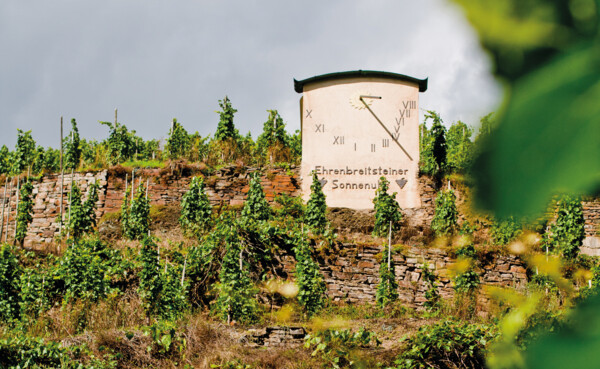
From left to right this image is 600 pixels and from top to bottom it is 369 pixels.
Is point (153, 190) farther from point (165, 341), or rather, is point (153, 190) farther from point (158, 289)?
point (165, 341)

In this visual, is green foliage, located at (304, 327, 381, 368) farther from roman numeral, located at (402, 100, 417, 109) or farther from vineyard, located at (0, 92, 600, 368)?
roman numeral, located at (402, 100, 417, 109)

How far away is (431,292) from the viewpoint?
11.5 meters

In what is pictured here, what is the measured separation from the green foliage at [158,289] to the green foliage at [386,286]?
12.0ft

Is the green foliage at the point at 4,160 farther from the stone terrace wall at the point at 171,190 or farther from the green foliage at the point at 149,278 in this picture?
the green foliage at the point at 149,278

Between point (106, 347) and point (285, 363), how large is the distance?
2.45m

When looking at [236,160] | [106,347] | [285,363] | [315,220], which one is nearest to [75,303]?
[106,347]

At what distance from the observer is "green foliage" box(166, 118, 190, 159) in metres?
21.5

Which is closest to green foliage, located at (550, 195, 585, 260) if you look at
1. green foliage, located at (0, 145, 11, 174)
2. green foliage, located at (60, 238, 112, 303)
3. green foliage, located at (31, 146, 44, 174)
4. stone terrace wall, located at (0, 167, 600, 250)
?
stone terrace wall, located at (0, 167, 600, 250)

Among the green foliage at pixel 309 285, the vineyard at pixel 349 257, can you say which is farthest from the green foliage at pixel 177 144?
the green foliage at pixel 309 285

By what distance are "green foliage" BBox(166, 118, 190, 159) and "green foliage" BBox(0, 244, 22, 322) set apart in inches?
361

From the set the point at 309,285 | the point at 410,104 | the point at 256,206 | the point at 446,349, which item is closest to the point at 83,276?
the point at 309,285

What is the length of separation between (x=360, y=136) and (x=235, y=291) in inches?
368

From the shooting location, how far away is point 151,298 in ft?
33.9

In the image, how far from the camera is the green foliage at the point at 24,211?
703 inches
